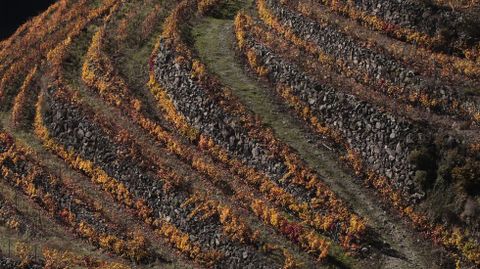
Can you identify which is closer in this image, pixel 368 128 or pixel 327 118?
pixel 368 128

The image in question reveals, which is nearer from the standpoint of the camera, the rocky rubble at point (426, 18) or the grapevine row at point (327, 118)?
the grapevine row at point (327, 118)

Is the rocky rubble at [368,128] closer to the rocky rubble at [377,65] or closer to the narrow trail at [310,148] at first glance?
the narrow trail at [310,148]

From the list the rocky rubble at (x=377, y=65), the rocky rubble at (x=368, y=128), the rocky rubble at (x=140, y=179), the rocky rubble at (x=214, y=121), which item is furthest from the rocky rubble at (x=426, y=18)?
the rocky rubble at (x=140, y=179)

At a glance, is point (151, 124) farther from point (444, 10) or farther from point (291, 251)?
point (444, 10)

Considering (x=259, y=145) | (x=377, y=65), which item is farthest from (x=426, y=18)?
(x=259, y=145)

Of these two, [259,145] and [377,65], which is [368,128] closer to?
[377,65]
